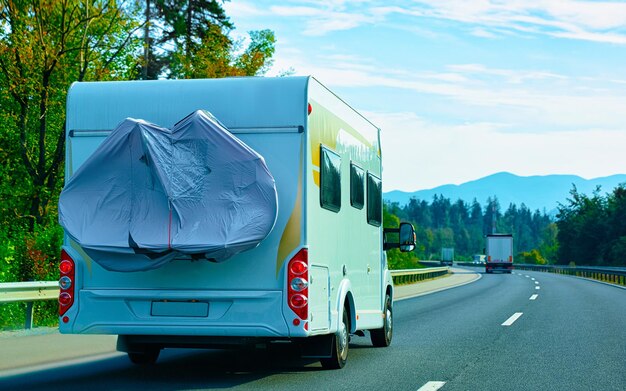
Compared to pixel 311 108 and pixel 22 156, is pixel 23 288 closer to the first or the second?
pixel 311 108

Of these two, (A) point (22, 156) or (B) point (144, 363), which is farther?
(A) point (22, 156)

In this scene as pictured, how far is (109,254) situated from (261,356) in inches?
147

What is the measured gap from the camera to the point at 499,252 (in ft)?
233

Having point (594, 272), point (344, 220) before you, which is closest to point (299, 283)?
point (344, 220)

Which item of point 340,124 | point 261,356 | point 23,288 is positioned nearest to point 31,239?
point 23,288

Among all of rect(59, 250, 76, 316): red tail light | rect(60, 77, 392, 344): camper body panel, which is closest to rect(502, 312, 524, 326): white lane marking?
rect(60, 77, 392, 344): camper body panel

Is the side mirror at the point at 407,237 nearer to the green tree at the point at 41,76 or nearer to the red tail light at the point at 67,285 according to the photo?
the red tail light at the point at 67,285

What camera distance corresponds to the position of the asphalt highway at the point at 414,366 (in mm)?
8945

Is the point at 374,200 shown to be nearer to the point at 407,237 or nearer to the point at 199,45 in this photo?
the point at 407,237

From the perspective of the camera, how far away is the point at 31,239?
1770 cm

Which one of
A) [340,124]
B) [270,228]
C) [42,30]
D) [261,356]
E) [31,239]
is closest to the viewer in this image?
[270,228]

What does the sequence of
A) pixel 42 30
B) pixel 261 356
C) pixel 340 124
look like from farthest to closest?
pixel 42 30, pixel 261 356, pixel 340 124

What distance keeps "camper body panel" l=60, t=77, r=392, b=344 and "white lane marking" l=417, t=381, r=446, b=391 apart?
3.72 feet

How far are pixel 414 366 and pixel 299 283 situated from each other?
2.57 m
